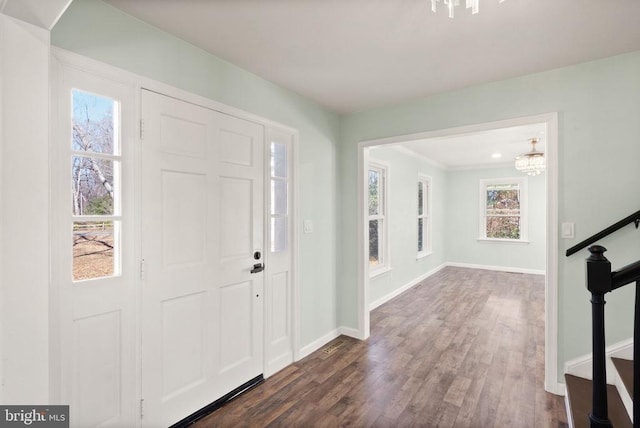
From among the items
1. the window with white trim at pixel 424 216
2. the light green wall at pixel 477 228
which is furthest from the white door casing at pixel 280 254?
the light green wall at pixel 477 228

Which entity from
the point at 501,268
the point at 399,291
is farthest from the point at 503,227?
the point at 399,291

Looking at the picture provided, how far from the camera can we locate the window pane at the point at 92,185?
1.59 meters

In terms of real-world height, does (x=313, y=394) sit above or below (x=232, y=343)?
below

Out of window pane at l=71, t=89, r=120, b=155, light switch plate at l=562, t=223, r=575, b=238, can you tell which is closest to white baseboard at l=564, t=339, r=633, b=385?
light switch plate at l=562, t=223, r=575, b=238

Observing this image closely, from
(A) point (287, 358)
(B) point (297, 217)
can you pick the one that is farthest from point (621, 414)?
(B) point (297, 217)

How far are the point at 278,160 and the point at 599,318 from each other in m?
2.34

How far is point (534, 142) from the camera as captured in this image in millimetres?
4758

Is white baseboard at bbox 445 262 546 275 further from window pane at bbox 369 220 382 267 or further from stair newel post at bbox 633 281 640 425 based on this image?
stair newel post at bbox 633 281 640 425

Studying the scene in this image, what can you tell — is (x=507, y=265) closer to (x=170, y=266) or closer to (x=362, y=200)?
(x=362, y=200)

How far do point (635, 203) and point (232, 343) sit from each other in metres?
3.10

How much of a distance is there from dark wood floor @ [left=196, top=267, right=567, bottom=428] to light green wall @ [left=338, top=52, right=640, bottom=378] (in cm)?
53

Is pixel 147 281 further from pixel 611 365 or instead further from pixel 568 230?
pixel 611 365

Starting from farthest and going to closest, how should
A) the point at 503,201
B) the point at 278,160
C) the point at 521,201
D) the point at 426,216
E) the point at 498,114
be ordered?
the point at 503,201, the point at 521,201, the point at 426,216, the point at 278,160, the point at 498,114

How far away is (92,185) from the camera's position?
5.40 feet
